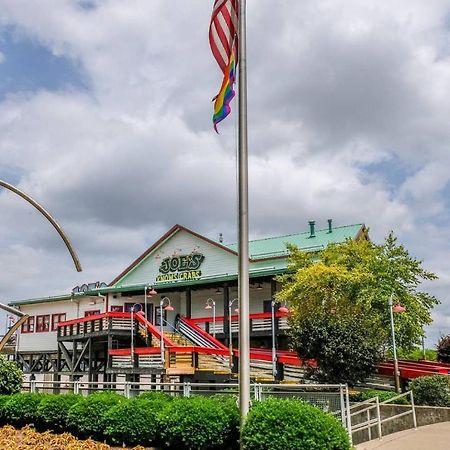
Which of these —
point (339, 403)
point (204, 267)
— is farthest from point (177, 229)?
point (339, 403)

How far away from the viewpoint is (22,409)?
17.7 metres

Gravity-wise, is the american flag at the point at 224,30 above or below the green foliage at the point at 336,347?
above

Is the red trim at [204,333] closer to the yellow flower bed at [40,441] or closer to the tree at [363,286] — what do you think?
the tree at [363,286]

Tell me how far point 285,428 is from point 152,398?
519cm

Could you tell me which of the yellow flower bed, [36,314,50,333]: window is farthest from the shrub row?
[36,314,50,333]: window

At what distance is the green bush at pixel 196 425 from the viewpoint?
41.6 ft

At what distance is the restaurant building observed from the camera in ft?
89.8

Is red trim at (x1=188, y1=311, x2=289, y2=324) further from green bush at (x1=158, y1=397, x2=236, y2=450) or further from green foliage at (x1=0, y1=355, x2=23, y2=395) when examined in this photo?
green bush at (x1=158, y1=397, x2=236, y2=450)

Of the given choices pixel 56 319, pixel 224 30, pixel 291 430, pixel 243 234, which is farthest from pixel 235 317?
pixel 224 30

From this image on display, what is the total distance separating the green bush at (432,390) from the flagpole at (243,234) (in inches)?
458

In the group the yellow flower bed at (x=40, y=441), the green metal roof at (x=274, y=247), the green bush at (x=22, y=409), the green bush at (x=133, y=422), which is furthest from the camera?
the green metal roof at (x=274, y=247)

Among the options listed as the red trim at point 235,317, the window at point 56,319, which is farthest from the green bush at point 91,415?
the window at point 56,319

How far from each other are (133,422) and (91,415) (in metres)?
1.73

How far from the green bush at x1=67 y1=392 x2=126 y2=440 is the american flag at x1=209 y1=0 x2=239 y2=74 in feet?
28.0
